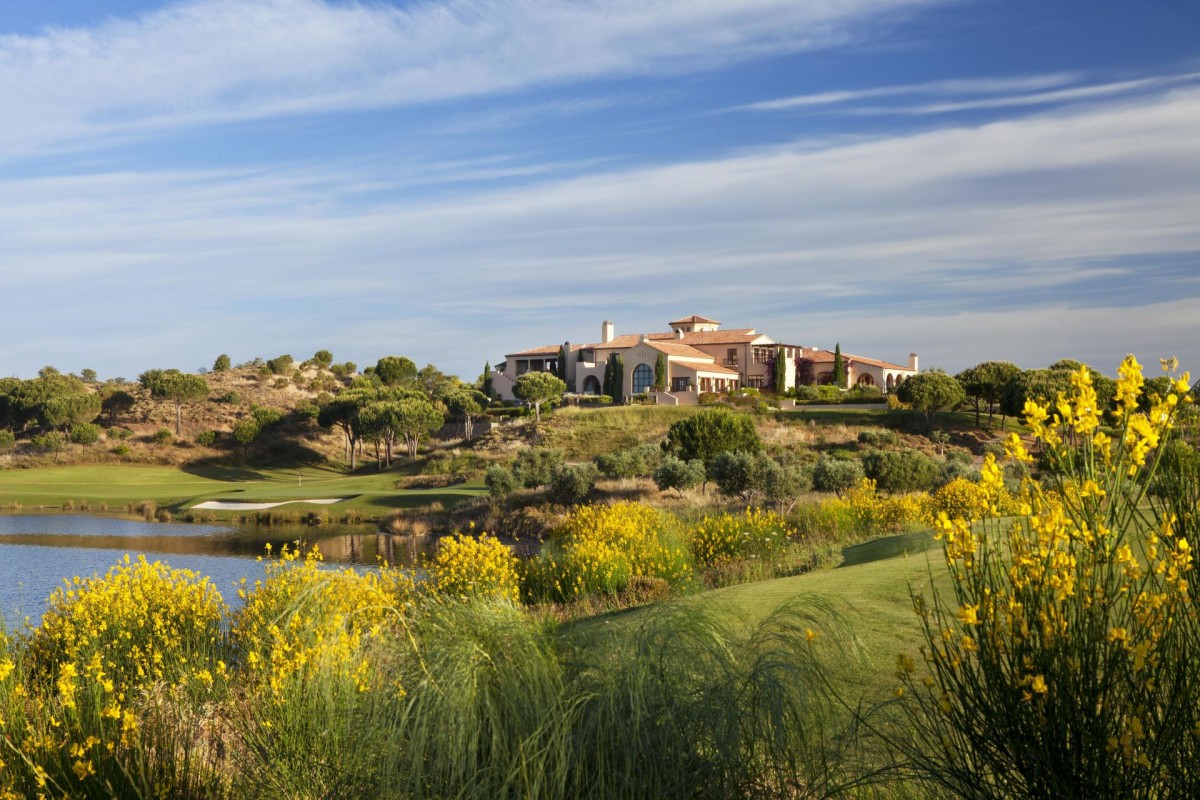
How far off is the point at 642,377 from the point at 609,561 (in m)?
62.0

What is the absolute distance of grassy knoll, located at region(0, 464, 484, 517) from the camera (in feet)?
145

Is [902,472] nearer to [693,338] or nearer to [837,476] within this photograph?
[837,476]

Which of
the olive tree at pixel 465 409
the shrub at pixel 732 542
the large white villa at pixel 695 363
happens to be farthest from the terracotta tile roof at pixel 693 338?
the shrub at pixel 732 542

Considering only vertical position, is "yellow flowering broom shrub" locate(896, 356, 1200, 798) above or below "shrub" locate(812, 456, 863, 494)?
above

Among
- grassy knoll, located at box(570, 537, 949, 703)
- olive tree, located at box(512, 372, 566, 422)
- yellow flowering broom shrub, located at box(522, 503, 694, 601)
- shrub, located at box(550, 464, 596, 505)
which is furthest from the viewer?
olive tree, located at box(512, 372, 566, 422)

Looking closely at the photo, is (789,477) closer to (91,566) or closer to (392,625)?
(91,566)

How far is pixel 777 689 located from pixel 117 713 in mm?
3813

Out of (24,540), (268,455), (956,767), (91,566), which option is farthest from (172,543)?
(268,455)

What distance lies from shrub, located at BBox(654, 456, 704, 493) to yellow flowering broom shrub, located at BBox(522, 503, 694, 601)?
1722 cm

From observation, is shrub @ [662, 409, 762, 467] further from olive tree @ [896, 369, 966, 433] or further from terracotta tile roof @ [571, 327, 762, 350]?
terracotta tile roof @ [571, 327, 762, 350]

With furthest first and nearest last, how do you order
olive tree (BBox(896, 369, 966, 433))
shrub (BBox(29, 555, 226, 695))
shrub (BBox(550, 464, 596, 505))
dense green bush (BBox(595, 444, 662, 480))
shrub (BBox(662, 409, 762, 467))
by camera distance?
olive tree (BBox(896, 369, 966, 433)) < dense green bush (BBox(595, 444, 662, 480)) < shrub (BBox(662, 409, 762, 467)) < shrub (BBox(550, 464, 596, 505)) < shrub (BBox(29, 555, 226, 695))

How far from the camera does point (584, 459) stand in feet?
171

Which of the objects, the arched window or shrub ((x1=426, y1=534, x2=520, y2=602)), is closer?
shrub ((x1=426, y1=534, x2=520, y2=602))

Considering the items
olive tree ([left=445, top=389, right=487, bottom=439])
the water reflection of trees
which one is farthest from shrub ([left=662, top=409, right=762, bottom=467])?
olive tree ([left=445, top=389, right=487, bottom=439])
